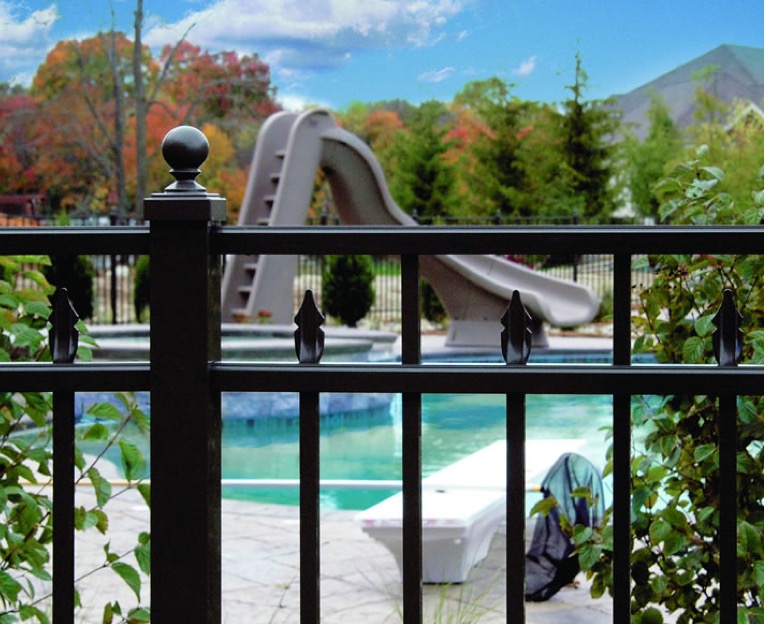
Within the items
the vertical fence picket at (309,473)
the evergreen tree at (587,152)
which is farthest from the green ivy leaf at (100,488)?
the evergreen tree at (587,152)

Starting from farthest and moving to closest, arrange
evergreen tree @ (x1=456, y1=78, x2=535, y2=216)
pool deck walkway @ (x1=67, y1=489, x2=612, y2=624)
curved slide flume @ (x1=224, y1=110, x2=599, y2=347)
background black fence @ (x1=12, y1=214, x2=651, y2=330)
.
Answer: evergreen tree @ (x1=456, y1=78, x2=535, y2=216)
background black fence @ (x1=12, y1=214, x2=651, y2=330)
curved slide flume @ (x1=224, y1=110, x2=599, y2=347)
pool deck walkway @ (x1=67, y1=489, x2=612, y2=624)

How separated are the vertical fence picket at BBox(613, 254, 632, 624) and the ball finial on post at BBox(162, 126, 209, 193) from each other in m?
0.71

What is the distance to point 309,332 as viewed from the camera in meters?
1.73

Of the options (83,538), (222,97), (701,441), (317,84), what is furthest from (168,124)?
(701,441)

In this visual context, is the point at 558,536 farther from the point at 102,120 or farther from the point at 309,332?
the point at 102,120

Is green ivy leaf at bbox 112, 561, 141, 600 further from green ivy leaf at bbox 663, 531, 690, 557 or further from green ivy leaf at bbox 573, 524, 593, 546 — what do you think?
green ivy leaf at bbox 663, 531, 690, 557

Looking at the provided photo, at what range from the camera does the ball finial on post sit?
68.9 inches

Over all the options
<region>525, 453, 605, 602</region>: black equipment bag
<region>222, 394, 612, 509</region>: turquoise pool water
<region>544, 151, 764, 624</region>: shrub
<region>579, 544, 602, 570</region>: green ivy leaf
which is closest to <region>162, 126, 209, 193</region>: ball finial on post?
<region>544, 151, 764, 624</region>: shrub

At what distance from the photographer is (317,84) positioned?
1467 inches

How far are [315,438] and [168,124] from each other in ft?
93.5

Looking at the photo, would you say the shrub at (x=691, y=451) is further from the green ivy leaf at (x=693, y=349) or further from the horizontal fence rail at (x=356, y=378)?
the horizontal fence rail at (x=356, y=378)

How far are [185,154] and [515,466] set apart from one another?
0.76 m

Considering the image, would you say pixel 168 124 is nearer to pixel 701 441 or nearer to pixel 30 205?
pixel 30 205

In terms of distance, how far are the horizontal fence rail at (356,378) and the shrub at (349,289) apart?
14400 millimetres
